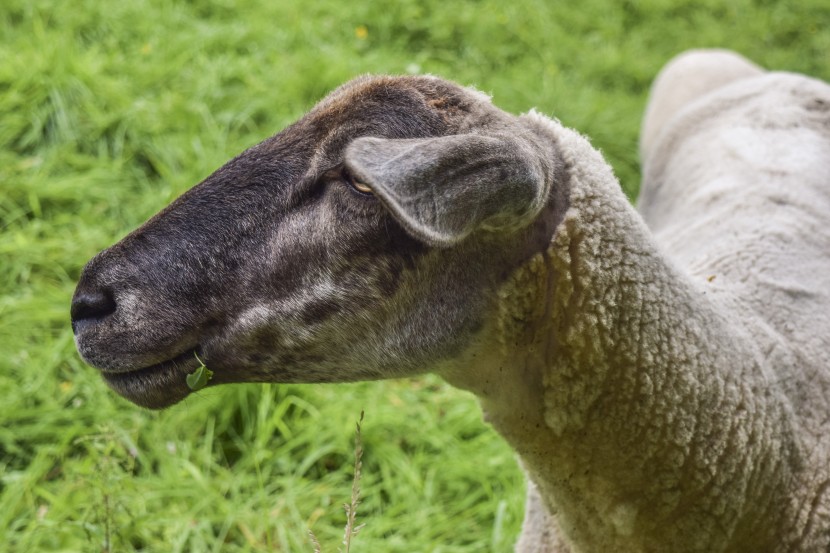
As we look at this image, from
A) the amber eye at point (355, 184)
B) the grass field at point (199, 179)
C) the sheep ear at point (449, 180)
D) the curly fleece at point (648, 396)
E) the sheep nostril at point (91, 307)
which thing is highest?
the sheep ear at point (449, 180)

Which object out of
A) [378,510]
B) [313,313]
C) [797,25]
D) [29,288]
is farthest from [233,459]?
[797,25]

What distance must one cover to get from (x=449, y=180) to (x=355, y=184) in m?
0.35

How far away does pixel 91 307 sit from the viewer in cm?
202

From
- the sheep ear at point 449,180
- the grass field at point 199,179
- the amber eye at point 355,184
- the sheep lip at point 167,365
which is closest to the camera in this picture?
the sheep ear at point 449,180

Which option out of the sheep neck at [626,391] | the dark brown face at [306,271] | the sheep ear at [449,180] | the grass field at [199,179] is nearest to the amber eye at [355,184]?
the dark brown face at [306,271]

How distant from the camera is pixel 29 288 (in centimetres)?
411

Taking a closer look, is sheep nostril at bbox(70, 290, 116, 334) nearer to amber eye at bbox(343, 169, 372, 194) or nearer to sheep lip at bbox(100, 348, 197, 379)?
sheep lip at bbox(100, 348, 197, 379)

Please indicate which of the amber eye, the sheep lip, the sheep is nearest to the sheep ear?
the sheep

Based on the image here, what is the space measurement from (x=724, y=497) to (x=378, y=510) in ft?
5.66

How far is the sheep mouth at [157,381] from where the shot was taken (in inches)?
80.1

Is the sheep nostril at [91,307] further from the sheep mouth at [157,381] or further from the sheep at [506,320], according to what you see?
the sheep mouth at [157,381]

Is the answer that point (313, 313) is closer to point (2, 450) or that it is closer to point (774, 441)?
point (774, 441)

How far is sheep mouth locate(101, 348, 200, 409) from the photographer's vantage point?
2035mm

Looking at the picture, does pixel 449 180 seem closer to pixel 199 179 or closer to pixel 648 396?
pixel 648 396
